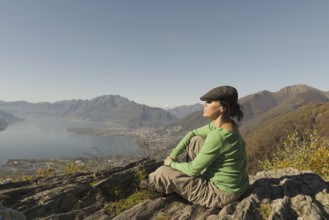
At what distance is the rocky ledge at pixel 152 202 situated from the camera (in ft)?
26.8

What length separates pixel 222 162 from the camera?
8.43m

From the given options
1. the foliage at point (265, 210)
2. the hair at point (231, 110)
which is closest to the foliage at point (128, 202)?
the foliage at point (265, 210)

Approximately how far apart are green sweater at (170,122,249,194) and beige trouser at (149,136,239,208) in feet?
0.66

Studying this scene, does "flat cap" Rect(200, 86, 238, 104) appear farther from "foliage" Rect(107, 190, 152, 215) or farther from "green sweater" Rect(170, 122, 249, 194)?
"foliage" Rect(107, 190, 152, 215)

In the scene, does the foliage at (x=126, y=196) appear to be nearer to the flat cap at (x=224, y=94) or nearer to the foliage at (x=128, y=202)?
the foliage at (x=128, y=202)

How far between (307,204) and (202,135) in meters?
4.19

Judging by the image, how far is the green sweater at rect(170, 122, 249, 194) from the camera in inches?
312

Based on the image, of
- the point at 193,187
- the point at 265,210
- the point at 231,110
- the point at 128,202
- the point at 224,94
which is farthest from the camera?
the point at 128,202

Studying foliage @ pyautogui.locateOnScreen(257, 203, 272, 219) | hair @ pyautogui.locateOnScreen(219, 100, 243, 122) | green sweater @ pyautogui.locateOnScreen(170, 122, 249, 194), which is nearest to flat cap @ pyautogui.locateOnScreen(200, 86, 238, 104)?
hair @ pyautogui.locateOnScreen(219, 100, 243, 122)

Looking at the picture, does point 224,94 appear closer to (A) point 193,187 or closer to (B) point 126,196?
(A) point 193,187

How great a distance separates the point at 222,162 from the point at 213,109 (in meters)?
1.79

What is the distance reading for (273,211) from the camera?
7.98m

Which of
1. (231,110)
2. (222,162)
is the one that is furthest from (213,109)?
(222,162)

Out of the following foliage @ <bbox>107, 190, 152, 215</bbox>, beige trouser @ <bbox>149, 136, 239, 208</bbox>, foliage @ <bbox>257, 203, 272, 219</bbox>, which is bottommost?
foliage @ <bbox>257, 203, 272, 219</bbox>
